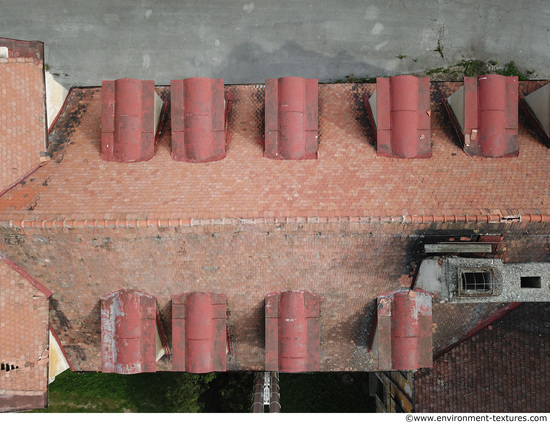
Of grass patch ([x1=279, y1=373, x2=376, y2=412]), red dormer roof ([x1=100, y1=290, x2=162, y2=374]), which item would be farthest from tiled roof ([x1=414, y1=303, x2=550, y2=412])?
red dormer roof ([x1=100, y1=290, x2=162, y2=374])

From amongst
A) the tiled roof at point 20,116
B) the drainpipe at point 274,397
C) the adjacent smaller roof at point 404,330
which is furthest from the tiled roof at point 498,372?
the tiled roof at point 20,116

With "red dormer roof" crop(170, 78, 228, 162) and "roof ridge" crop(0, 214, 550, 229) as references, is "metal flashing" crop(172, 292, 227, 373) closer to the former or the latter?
"roof ridge" crop(0, 214, 550, 229)

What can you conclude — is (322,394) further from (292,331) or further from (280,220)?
(280,220)

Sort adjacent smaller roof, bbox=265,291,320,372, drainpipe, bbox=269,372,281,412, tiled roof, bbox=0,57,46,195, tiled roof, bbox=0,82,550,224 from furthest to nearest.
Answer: drainpipe, bbox=269,372,281,412 < tiled roof, bbox=0,57,46,195 < adjacent smaller roof, bbox=265,291,320,372 < tiled roof, bbox=0,82,550,224

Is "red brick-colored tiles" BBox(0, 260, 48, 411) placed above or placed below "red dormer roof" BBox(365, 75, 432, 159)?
below

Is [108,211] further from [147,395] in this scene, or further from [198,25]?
[147,395]

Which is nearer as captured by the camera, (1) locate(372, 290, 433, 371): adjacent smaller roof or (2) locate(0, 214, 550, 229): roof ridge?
(2) locate(0, 214, 550, 229): roof ridge

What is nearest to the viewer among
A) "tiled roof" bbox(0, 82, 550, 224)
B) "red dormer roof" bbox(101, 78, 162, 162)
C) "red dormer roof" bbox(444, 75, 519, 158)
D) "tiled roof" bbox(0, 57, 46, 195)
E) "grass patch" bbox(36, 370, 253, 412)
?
"tiled roof" bbox(0, 82, 550, 224)
